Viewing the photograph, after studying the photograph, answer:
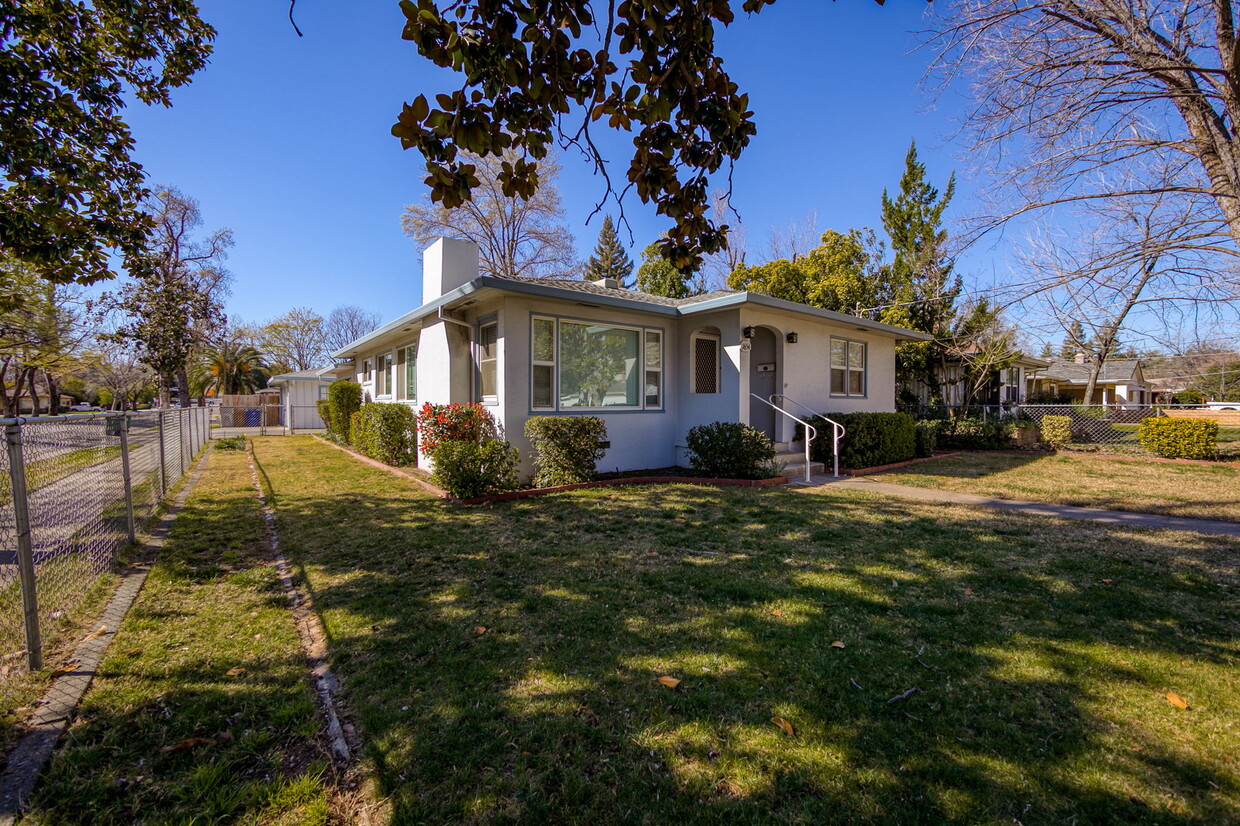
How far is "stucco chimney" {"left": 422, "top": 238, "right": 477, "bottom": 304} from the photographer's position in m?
9.93

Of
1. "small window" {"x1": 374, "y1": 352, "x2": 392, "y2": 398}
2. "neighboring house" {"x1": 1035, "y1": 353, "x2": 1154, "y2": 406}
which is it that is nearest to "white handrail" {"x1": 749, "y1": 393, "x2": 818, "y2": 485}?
"small window" {"x1": 374, "y1": 352, "x2": 392, "y2": 398}

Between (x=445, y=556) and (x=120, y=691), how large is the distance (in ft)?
7.60

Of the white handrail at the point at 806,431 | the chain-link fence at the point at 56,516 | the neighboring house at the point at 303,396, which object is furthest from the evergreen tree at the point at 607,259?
the chain-link fence at the point at 56,516

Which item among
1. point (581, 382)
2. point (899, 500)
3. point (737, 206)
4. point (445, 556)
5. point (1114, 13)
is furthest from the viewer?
point (581, 382)

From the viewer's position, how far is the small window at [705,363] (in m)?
9.96

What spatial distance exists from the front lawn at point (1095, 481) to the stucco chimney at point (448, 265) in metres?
8.68

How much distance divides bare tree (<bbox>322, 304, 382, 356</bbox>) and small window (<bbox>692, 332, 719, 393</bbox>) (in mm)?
42148

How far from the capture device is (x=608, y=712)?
237cm

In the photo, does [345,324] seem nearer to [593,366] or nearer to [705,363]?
[593,366]

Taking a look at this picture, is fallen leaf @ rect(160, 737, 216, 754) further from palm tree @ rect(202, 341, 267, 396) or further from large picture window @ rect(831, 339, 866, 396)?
palm tree @ rect(202, 341, 267, 396)

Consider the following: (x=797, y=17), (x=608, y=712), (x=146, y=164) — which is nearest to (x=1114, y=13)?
(x=797, y=17)

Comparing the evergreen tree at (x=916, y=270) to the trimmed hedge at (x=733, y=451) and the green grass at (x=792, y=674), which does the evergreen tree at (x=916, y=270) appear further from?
the green grass at (x=792, y=674)

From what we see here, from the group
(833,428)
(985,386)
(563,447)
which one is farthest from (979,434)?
(563,447)

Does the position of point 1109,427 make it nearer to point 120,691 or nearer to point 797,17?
point 797,17
